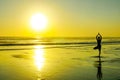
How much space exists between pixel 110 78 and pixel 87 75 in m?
1.48

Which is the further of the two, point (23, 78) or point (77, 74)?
point (77, 74)

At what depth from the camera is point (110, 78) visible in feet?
44.1

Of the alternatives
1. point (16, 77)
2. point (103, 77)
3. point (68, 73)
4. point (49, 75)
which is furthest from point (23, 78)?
point (103, 77)

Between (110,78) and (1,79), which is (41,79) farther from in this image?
(110,78)

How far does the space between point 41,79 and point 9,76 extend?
203cm

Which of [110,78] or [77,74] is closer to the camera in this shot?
[110,78]

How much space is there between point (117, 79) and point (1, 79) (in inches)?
234

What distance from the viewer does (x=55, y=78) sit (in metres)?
13.4

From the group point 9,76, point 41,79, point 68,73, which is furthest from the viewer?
point 68,73

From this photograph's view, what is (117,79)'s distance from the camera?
1315 cm

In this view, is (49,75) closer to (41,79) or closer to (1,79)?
(41,79)

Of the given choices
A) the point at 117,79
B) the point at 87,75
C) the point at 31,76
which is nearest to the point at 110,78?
the point at 117,79

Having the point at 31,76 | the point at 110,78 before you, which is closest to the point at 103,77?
the point at 110,78

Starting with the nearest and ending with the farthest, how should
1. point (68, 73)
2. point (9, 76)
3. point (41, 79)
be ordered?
point (41, 79), point (9, 76), point (68, 73)
